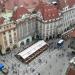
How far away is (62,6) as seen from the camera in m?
101

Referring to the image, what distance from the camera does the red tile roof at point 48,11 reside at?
96.1 m

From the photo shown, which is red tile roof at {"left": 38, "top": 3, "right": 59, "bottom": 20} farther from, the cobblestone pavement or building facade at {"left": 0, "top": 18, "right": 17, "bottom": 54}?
building facade at {"left": 0, "top": 18, "right": 17, "bottom": 54}

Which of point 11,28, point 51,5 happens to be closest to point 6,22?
point 11,28

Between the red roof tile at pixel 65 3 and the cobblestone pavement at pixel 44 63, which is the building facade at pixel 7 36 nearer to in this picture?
the cobblestone pavement at pixel 44 63

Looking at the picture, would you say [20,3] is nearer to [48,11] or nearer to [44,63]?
[48,11]

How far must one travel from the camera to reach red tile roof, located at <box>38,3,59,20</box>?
96.1 metres

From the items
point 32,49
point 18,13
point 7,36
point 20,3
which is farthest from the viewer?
point 20,3

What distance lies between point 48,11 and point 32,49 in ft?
54.9

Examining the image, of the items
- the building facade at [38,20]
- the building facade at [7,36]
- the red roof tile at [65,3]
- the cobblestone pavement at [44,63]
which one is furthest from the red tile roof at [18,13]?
the red roof tile at [65,3]

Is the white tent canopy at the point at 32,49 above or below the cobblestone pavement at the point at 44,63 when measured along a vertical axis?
above

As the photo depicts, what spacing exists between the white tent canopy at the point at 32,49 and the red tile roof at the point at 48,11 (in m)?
10.1

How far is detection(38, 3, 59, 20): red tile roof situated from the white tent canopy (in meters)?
10.1

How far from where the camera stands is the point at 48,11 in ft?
316

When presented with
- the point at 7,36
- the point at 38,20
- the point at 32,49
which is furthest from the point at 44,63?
the point at 38,20
